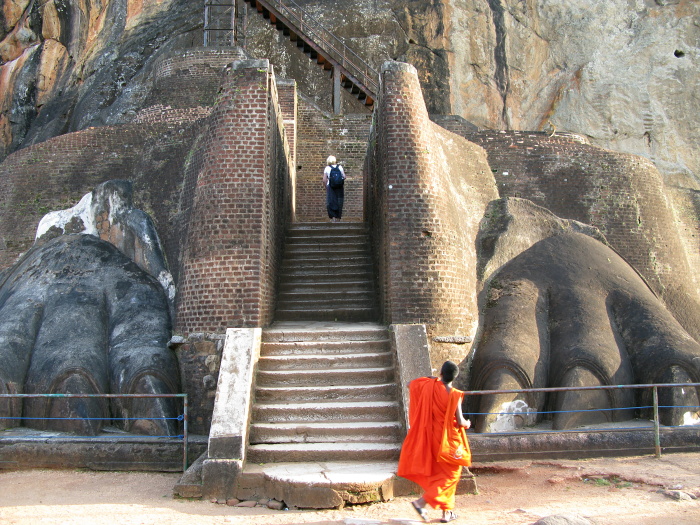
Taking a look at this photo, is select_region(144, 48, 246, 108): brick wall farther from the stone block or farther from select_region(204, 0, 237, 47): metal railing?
the stone block

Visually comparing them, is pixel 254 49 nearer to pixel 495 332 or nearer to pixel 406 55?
pixel 406 55

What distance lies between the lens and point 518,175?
41.8ft

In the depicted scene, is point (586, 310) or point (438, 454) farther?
point (586, 310)

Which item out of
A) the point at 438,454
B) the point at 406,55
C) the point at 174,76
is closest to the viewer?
the point at 438,454

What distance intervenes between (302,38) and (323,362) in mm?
13415

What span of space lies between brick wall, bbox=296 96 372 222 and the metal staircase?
1.87 metres

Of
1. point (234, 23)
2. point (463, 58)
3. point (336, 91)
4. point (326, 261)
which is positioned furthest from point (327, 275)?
point (463, 58)

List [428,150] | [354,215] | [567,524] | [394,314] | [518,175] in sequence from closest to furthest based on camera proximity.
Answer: [567,524], [394,314], [428,150], [518,175], [354,215]

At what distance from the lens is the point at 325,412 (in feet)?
25.2

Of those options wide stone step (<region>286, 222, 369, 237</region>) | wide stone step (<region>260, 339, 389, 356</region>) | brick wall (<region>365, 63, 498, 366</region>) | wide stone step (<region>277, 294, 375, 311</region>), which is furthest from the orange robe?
wide stone step (<region>286, 222, 369, 237</region>)

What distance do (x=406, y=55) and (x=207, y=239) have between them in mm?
16644

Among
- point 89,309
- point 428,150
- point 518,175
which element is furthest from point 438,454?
point 518,175

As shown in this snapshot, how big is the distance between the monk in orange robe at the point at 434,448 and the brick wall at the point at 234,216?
341 cm

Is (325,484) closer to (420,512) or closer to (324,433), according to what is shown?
(420,512)
